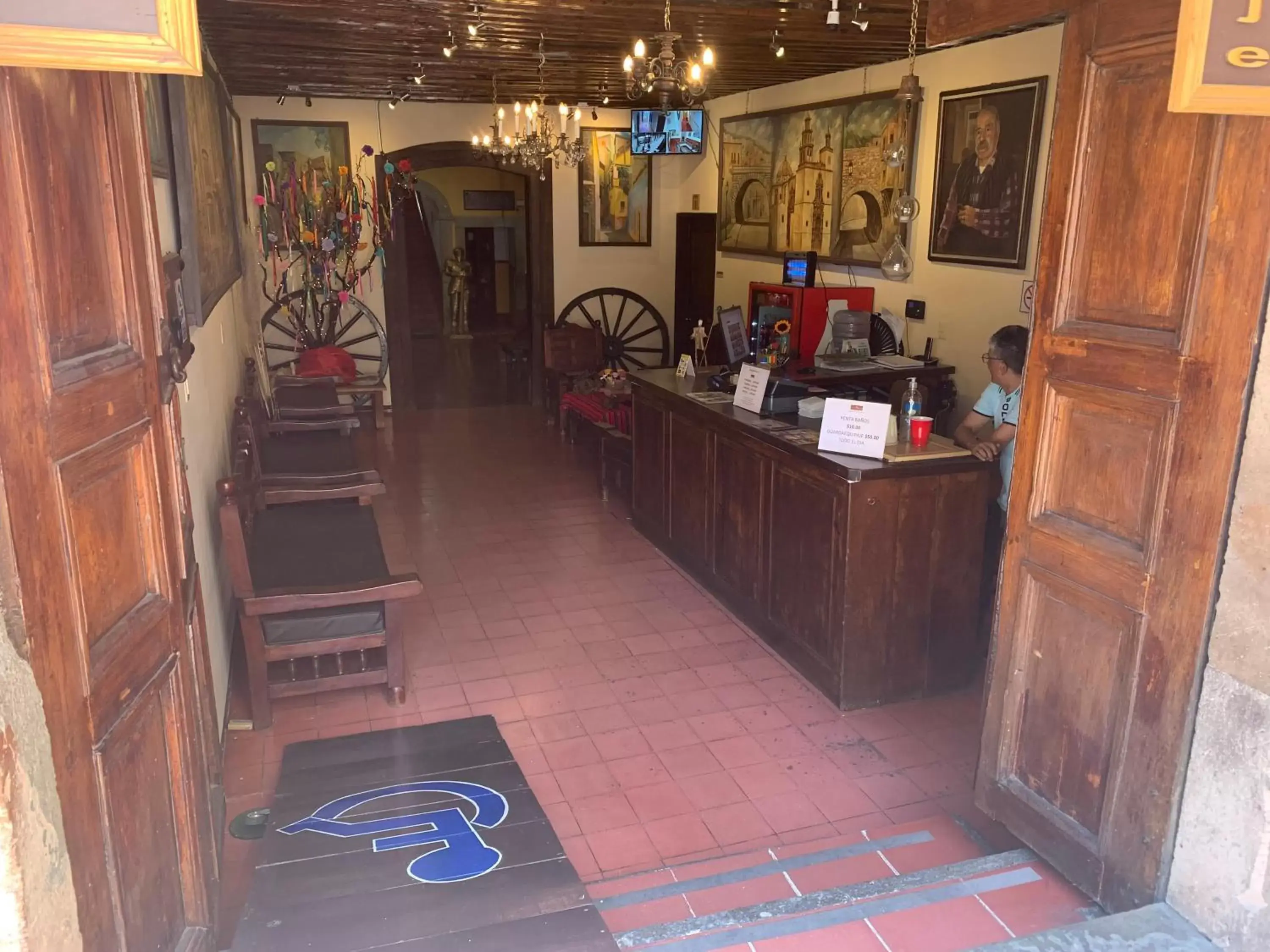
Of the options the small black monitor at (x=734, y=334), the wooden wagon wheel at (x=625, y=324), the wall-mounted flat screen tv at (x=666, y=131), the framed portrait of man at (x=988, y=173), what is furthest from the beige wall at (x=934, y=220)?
the wooden wagon wheel at (x=625, y=324)

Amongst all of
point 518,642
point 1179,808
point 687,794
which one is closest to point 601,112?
point 518,642

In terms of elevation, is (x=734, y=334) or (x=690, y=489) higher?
(x=734, y=334)

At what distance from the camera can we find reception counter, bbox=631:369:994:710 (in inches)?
148

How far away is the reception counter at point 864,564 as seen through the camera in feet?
12.3

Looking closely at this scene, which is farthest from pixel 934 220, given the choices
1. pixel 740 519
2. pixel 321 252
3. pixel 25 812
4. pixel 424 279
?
pixel 424 279

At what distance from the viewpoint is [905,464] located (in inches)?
147

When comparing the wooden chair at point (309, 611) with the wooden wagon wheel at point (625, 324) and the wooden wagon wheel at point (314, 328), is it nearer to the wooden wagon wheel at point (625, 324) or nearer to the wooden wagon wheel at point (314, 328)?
the wooden wagon wheel at point (314, 328)

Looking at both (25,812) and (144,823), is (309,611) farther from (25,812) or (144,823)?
(25,812)

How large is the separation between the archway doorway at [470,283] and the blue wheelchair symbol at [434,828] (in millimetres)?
6752

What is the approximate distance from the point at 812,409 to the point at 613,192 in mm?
5995

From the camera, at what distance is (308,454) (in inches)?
222

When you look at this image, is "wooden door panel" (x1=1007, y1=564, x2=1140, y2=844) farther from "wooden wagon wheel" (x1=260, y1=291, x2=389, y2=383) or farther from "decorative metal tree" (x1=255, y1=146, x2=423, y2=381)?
"wooden wagon wheel" (x1=260, y1=291, x2=389, y2=383)

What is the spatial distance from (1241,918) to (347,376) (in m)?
7.77

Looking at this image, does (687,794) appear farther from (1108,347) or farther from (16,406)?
(16,406)
